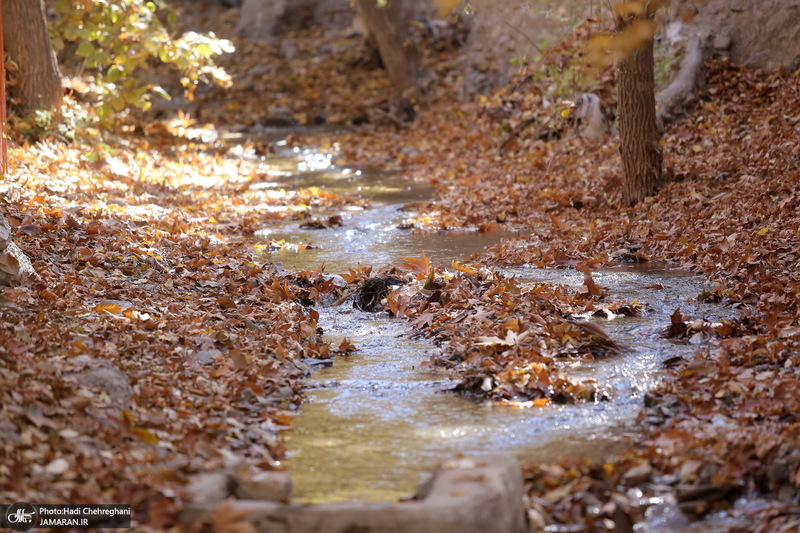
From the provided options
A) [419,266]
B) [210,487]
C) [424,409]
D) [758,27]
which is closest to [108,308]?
[424,409]

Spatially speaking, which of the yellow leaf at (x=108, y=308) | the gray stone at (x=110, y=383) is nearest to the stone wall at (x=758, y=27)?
the yellow leaf at (x=108, y=308)

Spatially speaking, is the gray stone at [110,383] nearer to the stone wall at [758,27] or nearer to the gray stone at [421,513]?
the gray stone at [421,513]

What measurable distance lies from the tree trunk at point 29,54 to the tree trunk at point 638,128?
8.07m

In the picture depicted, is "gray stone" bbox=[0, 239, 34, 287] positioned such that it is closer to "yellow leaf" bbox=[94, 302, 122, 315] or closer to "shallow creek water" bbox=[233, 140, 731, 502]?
"yellow leaf" bbox=[94, 302, 122, 315]

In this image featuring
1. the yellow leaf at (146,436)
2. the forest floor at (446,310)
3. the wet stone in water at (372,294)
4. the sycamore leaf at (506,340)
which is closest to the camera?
the forest floor at (446,310)

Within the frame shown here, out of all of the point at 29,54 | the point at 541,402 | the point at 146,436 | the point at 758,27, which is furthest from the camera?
the point at 758,27

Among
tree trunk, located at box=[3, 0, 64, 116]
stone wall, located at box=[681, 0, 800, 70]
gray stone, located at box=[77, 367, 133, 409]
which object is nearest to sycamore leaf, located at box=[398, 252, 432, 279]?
gray stone, located at box=[77, 367, 133, 409]

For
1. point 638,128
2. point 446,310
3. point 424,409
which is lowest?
point 424,409

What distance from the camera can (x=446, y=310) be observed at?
658cm

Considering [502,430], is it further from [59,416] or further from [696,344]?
[59,416]

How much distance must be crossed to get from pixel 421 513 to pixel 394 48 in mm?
16784

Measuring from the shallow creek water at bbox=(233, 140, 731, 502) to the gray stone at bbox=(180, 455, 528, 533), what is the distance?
536 millimetres

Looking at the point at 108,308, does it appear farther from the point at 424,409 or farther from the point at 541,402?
the point at 541,402

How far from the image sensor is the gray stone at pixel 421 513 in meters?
3.23
